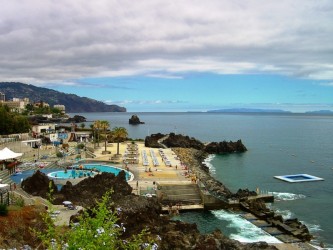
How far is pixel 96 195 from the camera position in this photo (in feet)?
115

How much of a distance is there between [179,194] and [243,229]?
375 inches

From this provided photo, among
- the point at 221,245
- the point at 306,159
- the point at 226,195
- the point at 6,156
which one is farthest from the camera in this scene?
the point at 306,159

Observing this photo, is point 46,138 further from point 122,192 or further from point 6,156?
point 122,192

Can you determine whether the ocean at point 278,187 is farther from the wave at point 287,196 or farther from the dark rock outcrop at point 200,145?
the dark rock outcrop at point 200,145

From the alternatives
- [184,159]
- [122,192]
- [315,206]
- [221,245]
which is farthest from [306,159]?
[221,245]

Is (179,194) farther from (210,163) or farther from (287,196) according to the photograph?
(210,163)

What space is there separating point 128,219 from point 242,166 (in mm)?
47864

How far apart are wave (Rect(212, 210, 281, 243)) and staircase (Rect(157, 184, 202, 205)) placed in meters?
2.95

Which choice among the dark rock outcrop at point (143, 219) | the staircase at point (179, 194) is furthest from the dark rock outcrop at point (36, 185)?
the staircase at point (179, 194)

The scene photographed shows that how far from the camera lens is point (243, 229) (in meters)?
32.7

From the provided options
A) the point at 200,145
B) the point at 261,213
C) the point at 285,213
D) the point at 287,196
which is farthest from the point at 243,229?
the point at 200,145

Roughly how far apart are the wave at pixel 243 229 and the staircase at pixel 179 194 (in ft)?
9.69

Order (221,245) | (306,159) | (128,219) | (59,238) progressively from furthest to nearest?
(306,159), (128,219), (221,245), (59,238)

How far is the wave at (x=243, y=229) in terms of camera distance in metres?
30.3
